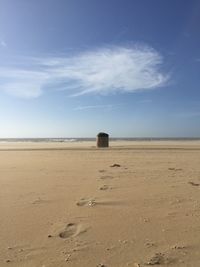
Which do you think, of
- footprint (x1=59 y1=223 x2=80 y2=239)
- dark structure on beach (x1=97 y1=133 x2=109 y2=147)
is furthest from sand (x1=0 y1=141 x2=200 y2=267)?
dark structure on beach (x1=97 y1=133 x2=109 y2=147)

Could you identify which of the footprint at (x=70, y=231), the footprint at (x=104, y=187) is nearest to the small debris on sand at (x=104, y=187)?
the footprint at (x=104, y=187)

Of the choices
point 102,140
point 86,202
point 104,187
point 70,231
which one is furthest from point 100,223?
point 102,140

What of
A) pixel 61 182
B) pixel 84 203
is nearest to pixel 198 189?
pixel 84 203

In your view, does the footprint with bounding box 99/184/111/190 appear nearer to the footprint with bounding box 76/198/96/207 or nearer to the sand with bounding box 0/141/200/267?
the sand with bounding box 0/141/200/267

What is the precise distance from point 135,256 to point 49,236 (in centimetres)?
107

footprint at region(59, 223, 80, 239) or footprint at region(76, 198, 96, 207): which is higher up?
footprint at region(76, 198, 96, 207)

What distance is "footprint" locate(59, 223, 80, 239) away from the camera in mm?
4212

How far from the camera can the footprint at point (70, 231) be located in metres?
4.21

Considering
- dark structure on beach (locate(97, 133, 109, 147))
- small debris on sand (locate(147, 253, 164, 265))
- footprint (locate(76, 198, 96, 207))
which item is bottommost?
small debris on sand (locate(147, 253, 164, 265))

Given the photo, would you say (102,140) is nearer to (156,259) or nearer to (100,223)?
(100,223)

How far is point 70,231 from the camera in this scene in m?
4.34

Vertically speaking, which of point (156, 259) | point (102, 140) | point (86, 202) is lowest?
point (156, 259)

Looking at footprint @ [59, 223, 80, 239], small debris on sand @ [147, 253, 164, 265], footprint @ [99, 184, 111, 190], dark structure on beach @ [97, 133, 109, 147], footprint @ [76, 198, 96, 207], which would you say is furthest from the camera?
dark structure on beach @ [97, 133, 109, 147]

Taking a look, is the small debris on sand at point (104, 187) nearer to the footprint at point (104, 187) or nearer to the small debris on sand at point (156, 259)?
the footprint at point (104, 187)
